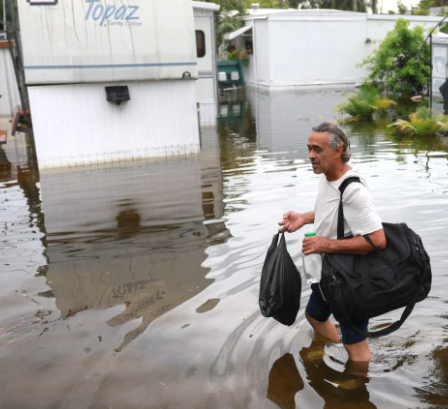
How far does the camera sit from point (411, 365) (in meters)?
4.05

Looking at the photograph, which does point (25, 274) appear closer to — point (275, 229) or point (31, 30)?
point (275, 229)

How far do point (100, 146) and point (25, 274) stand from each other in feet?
20.6

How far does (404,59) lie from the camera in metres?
26.5

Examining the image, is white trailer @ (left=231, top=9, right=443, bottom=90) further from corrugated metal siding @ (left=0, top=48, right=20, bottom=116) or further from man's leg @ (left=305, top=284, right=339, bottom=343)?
man's leg @ (left=305, top=284, right=339, bottom=343)

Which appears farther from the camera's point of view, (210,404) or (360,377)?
(360,377)

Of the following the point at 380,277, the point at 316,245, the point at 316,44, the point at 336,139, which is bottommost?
the point at 380,277

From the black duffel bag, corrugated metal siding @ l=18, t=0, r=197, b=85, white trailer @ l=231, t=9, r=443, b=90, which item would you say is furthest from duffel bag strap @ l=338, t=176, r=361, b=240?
white trailer @ l=231, t=9, r=443, b=90

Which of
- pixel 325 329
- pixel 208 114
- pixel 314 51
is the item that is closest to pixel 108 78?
pixel 208 114

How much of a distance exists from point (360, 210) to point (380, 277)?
1.28ft

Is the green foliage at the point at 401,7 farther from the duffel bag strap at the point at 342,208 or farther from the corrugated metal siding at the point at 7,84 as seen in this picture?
the duffel bag strap at the point at 342,208

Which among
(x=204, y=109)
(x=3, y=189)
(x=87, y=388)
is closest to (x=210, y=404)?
(x=87, y=388)

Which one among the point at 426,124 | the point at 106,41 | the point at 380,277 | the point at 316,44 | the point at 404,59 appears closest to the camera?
the point at 380,277

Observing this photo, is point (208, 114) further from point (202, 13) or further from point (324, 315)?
point (324, 315)

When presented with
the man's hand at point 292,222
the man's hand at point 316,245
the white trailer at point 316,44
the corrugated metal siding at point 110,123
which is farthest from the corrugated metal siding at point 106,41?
the white trailer at point 316,44
